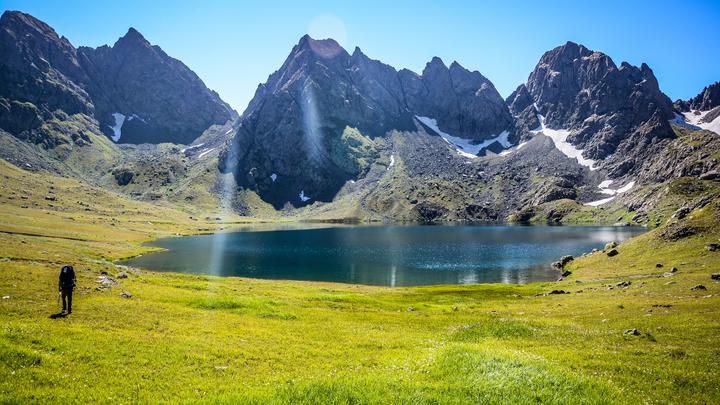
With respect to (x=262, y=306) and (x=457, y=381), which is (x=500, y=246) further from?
(x=457, y=381)

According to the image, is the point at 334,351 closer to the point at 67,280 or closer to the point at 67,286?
the point at 67,286

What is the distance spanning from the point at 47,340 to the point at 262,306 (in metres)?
22.8

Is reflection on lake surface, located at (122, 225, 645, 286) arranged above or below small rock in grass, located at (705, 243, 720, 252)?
below

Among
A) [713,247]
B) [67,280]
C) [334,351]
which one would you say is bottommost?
[334,351]

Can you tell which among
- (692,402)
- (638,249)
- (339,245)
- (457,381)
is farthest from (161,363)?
(339,245)

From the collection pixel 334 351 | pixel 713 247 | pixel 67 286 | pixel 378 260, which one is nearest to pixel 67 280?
pixel 67 286

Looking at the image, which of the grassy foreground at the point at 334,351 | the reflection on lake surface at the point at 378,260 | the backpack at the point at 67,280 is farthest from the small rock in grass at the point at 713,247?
the backpack at the point at 67,280

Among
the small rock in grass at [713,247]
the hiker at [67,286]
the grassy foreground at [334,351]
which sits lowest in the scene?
the grassy foreground at [334,351]

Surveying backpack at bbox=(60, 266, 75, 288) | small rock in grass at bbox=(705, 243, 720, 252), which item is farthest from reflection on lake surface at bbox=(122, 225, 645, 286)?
backpack at bbox=(60, 266, 75, 288)

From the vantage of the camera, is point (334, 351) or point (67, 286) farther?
point (67, 286)

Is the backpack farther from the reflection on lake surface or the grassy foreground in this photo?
the reflection on lake surface

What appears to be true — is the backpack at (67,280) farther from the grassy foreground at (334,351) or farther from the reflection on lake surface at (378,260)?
the reflection on lake surface at (378,260)

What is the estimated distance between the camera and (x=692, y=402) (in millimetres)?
16156

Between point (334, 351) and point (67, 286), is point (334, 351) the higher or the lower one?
the lower one
